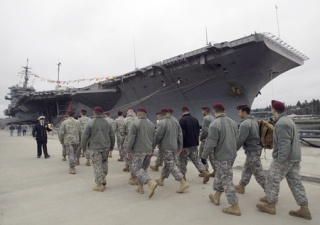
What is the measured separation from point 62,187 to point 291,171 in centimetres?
445

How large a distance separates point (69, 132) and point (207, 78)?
40.8 feet

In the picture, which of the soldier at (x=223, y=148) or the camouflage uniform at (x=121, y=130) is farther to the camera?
the camouflage uniform at (x=121, y=130)

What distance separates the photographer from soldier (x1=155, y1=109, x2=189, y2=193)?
15.1 ft

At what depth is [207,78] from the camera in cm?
1711

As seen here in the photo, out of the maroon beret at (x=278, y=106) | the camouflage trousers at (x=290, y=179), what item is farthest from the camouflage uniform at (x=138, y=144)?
the maroon beret at (x=278, y=106)

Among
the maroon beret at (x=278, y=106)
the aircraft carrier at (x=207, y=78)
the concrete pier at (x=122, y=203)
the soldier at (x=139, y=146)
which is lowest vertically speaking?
the concrete pier at (x=122, y=203)

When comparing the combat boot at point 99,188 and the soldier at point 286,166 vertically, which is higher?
the soldier at point 286,166

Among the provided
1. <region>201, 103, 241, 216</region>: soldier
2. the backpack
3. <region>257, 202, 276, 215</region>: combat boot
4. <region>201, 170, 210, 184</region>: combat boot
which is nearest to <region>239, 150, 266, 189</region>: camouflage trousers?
the backpack

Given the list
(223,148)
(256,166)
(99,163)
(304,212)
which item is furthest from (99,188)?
(304,212)

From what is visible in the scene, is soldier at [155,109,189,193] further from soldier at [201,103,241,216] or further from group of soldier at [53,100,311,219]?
soldier at [201,103,241,216]

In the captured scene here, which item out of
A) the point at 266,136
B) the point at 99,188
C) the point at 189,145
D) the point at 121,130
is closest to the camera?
the point at 266,136

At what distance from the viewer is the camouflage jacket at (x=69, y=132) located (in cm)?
679

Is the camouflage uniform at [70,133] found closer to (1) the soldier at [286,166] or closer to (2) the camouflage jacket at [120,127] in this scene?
(2) the camouflage jacket at [120,127]

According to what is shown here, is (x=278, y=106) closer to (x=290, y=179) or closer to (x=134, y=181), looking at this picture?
(x=290, y=179)
